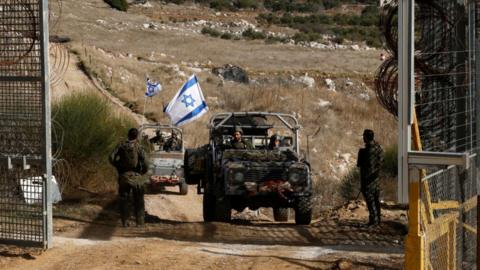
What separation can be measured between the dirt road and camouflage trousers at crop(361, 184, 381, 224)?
179 mm

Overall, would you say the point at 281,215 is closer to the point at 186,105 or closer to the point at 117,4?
the point at 186,105

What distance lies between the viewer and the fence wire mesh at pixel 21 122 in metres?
10.2

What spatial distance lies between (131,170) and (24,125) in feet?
9.99

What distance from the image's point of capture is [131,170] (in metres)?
13.1

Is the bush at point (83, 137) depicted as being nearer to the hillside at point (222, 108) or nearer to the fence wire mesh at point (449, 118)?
the hillside at point (222, 108)

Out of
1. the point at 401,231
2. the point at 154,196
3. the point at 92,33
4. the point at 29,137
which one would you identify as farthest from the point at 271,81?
the point at 29,137

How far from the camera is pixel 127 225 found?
43.5ft

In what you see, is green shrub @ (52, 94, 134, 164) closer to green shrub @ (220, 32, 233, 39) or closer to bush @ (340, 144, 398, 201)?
bush @ (340, 144, 398, 201)

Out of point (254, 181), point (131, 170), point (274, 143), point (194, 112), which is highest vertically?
point (194, 112)

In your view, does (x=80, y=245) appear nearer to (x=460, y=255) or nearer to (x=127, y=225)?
(x=127, y=225)

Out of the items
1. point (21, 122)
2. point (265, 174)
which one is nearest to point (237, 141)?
point (265, 174)

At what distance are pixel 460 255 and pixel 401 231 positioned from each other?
448 cm

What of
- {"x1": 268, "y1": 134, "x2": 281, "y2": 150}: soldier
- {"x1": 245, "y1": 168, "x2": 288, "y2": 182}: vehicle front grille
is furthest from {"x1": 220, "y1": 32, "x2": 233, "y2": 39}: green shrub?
{"x1": 245, "y1": 168, "x2": 288, "y2": 182}: vehicle front grille

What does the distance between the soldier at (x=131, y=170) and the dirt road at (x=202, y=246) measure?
333 mm
